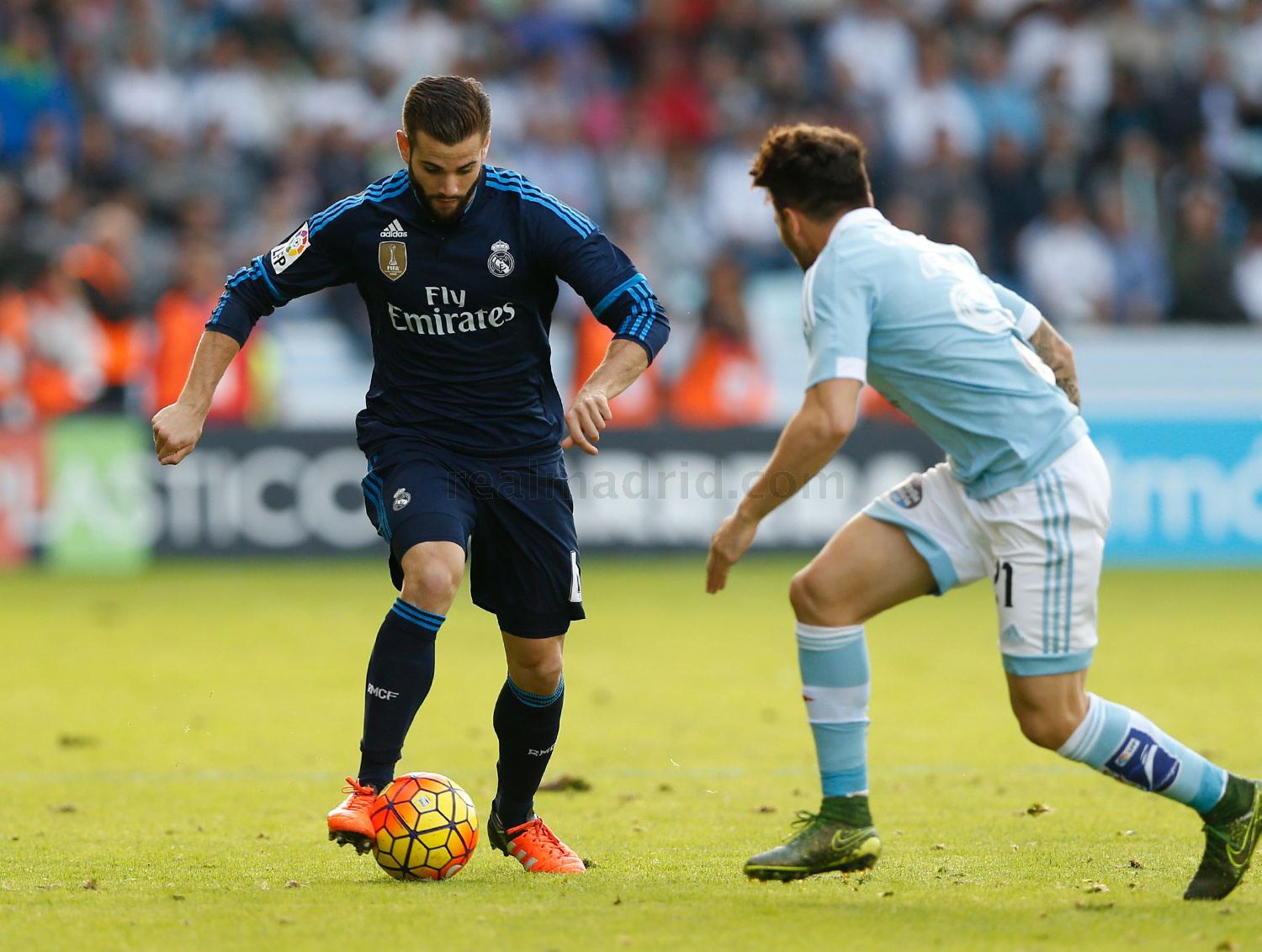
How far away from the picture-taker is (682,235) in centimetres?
1738

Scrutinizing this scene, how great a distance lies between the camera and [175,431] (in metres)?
5.50

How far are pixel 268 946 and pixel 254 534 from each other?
10.3 meters

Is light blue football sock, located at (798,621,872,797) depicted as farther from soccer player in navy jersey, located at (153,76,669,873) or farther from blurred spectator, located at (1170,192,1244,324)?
blurred spectator, located at (1170,192,1244,324)

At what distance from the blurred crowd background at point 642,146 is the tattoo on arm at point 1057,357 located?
10056mm

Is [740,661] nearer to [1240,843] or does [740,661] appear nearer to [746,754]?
[746,754]

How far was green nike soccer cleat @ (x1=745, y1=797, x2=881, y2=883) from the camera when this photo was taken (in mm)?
4953

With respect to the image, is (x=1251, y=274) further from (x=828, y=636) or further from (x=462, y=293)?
(x=828, y=636)

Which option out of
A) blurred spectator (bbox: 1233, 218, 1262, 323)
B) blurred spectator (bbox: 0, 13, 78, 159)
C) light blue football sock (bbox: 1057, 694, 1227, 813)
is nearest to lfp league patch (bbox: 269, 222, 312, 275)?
light blue football sock (bbox: 1057, 694, 1227, 813)

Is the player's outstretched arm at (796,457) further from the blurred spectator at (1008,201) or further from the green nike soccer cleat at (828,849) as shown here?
the blurred spectator at (1008,201)

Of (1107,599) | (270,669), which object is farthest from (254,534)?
(1107,599)

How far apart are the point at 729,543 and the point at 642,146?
13111mm

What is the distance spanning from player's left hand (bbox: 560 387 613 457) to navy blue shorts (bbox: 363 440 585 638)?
468 mm

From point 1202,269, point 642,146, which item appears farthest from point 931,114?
point 1202,269

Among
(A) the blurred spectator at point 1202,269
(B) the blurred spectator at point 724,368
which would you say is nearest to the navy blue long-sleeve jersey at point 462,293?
(B) the blurred spectator at point 724,368
